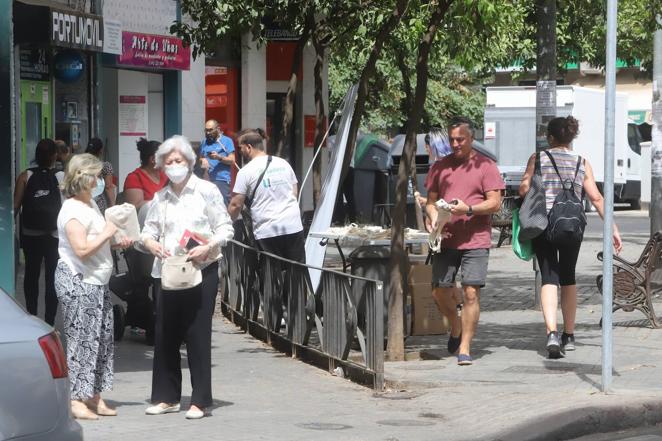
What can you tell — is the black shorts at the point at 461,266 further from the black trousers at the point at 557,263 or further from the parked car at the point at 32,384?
the parked car at the point at 32,384

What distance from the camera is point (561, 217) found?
34.9 feet

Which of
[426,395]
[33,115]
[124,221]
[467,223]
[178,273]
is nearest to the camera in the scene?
[178,273]

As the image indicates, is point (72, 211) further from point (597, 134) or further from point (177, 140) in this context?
point (597, 134)

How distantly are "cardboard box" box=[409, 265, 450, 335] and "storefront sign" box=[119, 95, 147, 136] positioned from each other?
998cm

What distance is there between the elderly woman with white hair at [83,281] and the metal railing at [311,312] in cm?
196

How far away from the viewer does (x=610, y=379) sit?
8898 mm

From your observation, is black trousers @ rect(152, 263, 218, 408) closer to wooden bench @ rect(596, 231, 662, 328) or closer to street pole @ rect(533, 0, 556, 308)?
wooden bench @ rect(596, 231, 662, 328)

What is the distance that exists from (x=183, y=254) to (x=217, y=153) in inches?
348

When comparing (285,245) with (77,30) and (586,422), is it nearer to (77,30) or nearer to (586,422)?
(586,422)

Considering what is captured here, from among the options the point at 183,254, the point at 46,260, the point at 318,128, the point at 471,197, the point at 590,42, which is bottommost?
the point at 46,260

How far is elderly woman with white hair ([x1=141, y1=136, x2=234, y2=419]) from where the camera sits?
8.25 m

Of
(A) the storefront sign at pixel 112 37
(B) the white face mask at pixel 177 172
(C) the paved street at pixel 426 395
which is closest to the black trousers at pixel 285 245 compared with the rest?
(C) the paved street at pixel 426 395

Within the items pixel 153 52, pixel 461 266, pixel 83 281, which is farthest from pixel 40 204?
pixel 153 52

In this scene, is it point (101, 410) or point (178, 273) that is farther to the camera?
point (101, 410)
